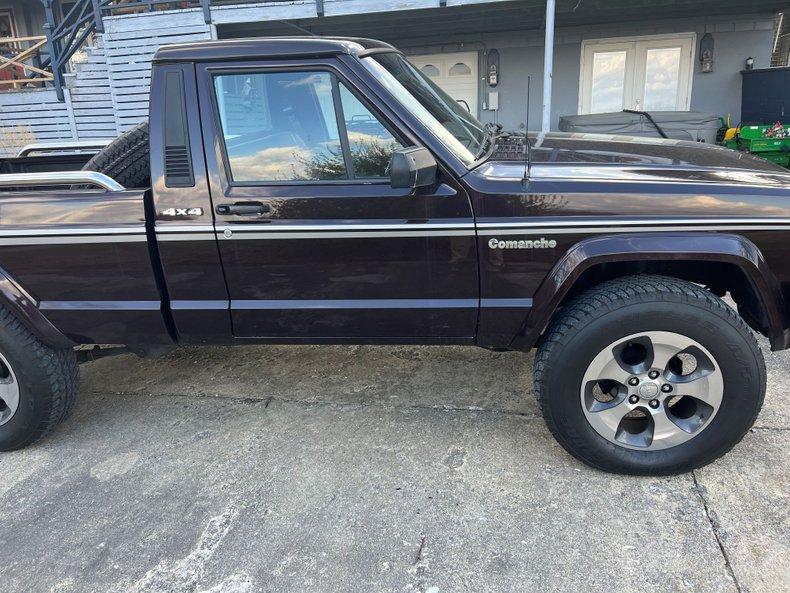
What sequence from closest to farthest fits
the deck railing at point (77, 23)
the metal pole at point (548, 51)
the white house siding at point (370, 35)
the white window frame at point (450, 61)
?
the metal pole at point (548, 51)
the white house siding at point (370, 35)
the deck railing at point (77, 23)
the white window frame at point (450, 61)

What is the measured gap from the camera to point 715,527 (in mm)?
2375

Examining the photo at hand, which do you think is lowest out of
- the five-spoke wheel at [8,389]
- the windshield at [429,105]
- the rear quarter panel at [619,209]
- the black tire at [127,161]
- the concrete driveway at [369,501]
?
the concrete driveway at [369,501]

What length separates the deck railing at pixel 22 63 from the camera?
1067cm

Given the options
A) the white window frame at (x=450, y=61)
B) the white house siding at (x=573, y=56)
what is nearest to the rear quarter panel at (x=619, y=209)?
the white house siding at (x=573, y=56)

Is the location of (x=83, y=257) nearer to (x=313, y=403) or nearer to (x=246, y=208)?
(x=246, y=208)

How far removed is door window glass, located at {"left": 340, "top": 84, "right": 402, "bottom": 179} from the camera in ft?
8.39

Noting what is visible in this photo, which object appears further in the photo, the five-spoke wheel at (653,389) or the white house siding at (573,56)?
the white house siding at (573,56)

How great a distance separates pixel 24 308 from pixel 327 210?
159cm

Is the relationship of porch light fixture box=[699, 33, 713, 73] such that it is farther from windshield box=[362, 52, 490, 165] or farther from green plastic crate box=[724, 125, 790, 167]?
windshield box=[362, 52, 490, 165]

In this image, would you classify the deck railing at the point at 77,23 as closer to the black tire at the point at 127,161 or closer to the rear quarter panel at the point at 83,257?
the black tire at the point at 127,161

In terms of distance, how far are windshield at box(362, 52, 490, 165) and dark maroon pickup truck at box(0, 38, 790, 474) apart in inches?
0.7

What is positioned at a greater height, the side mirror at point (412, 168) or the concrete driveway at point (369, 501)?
the side mirror at point (412, 168)

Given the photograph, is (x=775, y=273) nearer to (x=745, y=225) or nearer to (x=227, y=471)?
(x=745, y=225)

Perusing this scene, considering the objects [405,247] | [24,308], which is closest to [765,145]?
[405,247]
